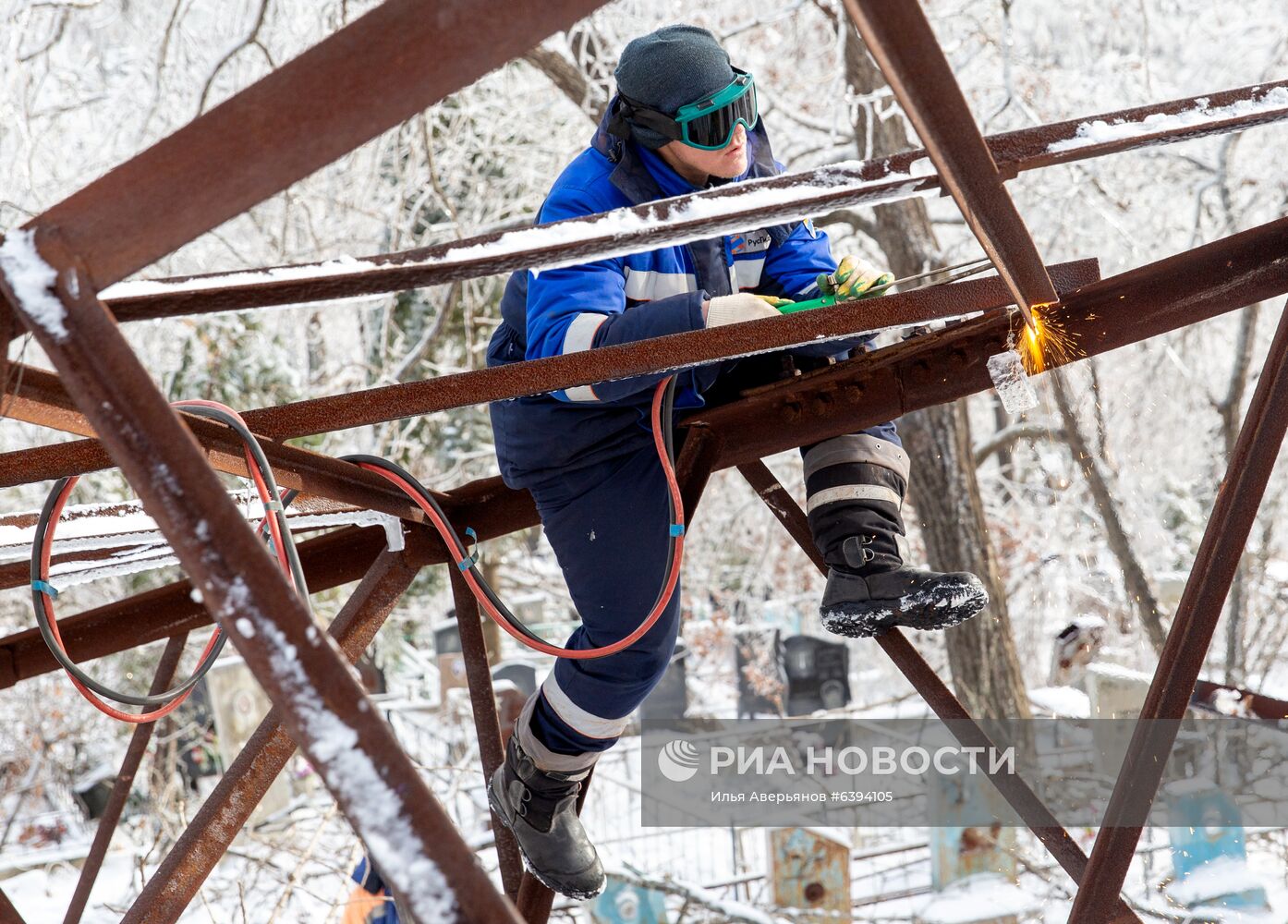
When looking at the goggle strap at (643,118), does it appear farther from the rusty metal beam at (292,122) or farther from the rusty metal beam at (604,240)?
the rusty metal beam at (292,122)

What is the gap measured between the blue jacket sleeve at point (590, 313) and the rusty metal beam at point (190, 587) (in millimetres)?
601

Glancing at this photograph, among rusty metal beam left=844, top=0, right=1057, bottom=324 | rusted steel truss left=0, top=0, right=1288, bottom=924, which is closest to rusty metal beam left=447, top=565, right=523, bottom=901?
rusted steel truss left=0, top=0, right=1288, bottom=924

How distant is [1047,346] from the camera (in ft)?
7.14

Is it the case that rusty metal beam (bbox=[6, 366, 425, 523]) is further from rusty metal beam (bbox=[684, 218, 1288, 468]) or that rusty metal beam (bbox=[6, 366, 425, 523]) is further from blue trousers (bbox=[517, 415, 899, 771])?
rusty metal beam (bbox=[684, 218, 1288, 468])

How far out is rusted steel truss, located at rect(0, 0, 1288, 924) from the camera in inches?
41.6

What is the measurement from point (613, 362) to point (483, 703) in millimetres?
1280

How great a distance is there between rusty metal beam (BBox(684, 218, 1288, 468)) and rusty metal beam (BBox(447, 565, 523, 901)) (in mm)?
678

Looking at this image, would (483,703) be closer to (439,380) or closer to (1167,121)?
(439,380)

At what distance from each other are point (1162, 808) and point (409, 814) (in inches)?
241

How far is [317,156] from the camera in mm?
1077

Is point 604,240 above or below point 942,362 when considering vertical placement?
below

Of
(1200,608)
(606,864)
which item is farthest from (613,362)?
(606,864)

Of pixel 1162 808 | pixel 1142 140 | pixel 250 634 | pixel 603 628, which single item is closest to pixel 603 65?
pixel 1162 808

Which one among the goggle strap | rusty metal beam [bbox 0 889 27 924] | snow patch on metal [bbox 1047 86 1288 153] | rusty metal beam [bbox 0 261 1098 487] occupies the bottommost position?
rusty metal beam [bbox 0 889 27 924]
